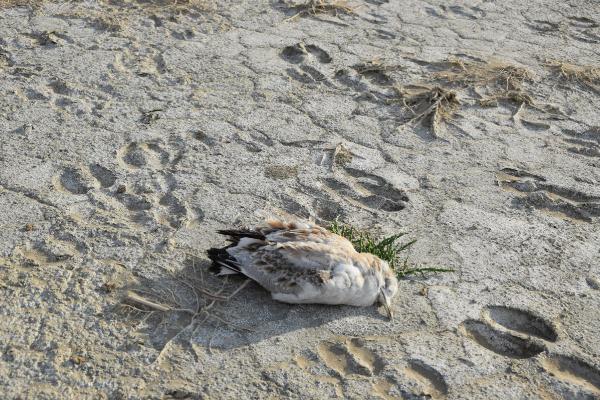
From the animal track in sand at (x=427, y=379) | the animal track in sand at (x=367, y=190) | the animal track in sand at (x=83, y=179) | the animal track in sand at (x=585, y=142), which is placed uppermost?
the animal track in sand at (x=585, y=142)

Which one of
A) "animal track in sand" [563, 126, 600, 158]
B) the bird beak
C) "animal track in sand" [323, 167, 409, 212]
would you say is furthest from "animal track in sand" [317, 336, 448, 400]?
"animal track in sand" [563, 126, 600, 158]

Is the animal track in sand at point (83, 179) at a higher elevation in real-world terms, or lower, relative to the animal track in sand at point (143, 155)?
lower

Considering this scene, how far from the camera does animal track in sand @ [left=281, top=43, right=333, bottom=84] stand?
18.1 feet

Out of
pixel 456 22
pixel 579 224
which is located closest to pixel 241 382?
pixel 579 224

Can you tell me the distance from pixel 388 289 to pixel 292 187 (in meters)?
1.05

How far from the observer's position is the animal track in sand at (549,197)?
425 cm

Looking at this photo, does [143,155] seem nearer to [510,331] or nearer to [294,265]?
[294,265]

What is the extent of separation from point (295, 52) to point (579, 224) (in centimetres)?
263

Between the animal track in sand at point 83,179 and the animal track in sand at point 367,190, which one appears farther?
the animal track in sand at point 367,190

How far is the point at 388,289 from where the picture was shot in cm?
336

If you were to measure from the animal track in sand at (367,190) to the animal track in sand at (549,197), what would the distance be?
68cm

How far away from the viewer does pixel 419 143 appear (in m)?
4.83

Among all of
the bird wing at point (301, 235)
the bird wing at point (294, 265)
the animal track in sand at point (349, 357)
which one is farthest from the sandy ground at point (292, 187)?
the bird wing at point (301, 235)

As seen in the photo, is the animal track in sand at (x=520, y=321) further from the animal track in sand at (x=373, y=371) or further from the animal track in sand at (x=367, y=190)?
the animal track in sand at (x=367, y=190)
